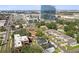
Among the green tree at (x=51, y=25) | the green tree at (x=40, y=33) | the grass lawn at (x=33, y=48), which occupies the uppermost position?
the green tree at (x=51, y=25)

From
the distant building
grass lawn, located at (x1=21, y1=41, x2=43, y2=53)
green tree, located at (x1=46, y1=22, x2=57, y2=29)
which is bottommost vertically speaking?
grass lawn, located at (x1=21, y1=41, x2=43, y2=53)

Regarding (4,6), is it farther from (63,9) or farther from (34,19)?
(63,9)

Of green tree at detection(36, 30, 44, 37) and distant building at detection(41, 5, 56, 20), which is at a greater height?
distant building at detection(41, 5, 56, 20)

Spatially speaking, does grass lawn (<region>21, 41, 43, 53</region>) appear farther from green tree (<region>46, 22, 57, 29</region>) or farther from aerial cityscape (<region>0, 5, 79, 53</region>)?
green tree (<region>46, 22, 57, 29</region>)

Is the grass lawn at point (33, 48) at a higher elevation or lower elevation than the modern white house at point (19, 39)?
lower

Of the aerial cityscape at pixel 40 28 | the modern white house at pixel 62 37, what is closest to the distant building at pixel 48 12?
the aerial cityscape at pixel 40 28

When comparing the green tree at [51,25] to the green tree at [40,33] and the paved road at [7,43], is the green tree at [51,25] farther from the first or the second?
the paved road at [7,43]

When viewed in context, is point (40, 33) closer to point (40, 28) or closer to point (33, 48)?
point (40, 28)

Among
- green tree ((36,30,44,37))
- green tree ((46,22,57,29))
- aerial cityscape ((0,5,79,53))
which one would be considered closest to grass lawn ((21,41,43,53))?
aerial cityscape ((0,5,79,53))

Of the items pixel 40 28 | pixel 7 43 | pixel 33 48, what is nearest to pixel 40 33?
pixel 40 28
